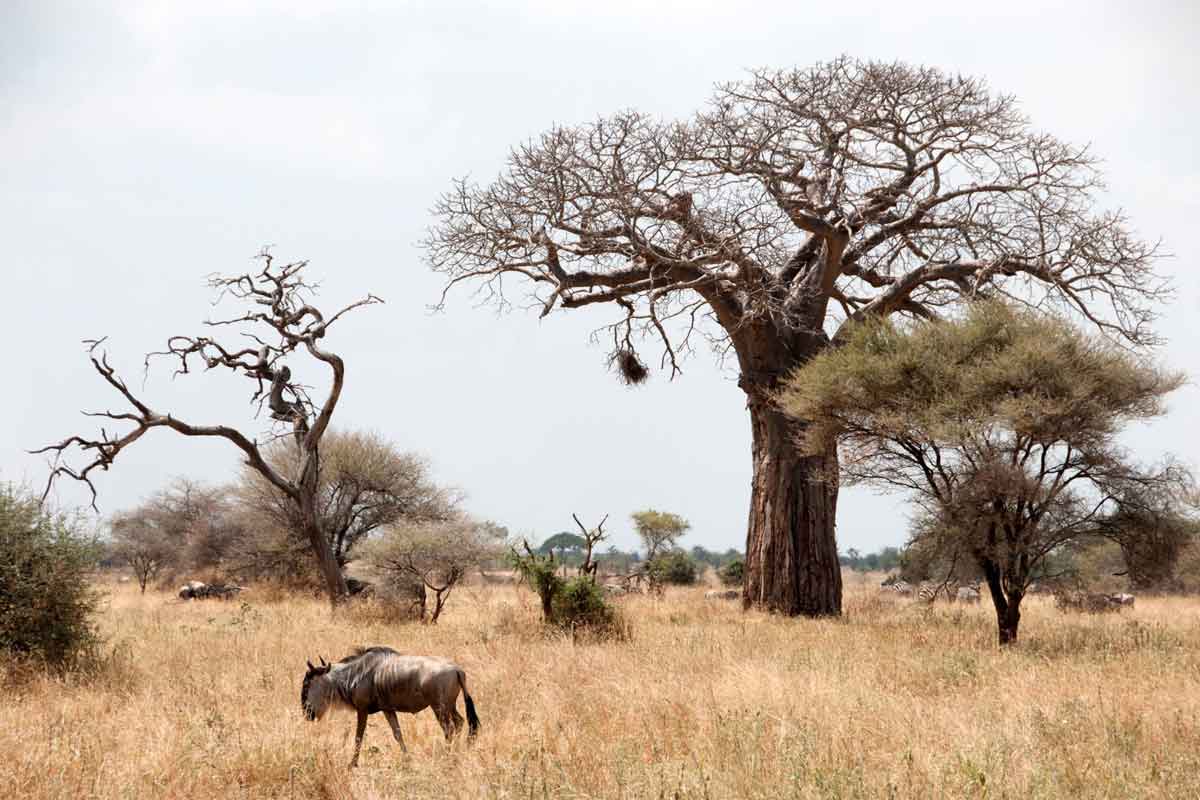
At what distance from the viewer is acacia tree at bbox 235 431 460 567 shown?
2552 centimetres

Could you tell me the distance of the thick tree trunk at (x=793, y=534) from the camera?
599 inches

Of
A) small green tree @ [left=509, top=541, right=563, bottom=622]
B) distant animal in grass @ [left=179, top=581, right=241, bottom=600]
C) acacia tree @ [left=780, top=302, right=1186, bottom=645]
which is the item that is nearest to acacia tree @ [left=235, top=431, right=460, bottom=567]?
distant animal in grass @ [left=179, top=581, right=241, bottom=600]

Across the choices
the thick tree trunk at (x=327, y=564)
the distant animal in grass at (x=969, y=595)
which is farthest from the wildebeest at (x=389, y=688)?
the distant animal in grass at (x=969, y=595)

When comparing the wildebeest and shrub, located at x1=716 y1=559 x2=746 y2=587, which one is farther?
shrub, located at x1=716 y1=559 x2=746 y2=587

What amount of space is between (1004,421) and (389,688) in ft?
25.5

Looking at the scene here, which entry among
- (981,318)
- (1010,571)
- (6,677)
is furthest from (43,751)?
(981,318)

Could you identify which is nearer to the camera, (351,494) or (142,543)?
(351,494)

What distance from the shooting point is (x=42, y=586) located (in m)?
9.80

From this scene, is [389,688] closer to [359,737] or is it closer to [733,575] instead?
[359,737]

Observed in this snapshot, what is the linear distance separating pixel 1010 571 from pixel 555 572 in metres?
6.15

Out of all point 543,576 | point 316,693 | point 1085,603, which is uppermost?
point 543,576

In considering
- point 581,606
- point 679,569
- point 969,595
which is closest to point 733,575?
point 679,569

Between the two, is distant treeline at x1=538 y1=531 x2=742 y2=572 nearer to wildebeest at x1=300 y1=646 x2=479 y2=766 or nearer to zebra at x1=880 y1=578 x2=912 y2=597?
zebra at x1=880 y1=578 x2=912 y2=597

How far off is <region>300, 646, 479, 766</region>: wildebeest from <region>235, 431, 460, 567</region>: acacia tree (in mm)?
18841
